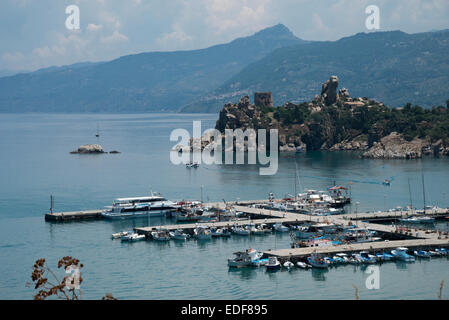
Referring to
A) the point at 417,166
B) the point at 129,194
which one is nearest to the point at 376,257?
the point at 129,194

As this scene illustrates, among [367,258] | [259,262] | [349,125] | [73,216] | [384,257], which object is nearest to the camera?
[259,262]

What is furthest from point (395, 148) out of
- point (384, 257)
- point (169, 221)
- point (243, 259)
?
point (243, 259)

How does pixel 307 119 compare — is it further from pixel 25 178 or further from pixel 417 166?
pixel 25 178

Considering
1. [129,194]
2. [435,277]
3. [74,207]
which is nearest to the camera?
[435,277]

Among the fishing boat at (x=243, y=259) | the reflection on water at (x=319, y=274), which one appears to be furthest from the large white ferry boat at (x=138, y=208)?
the reflection on water at (x=319, y=274)

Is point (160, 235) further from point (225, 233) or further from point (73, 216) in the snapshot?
point (73, 216)

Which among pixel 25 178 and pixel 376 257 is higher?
pixel 25 178
